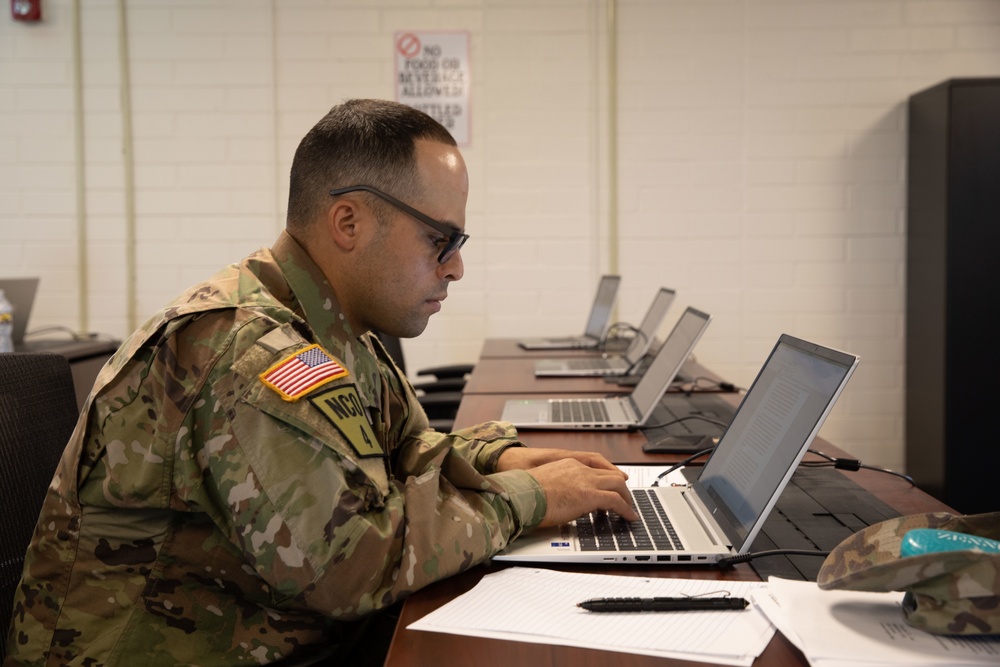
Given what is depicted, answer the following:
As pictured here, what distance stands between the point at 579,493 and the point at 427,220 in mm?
421

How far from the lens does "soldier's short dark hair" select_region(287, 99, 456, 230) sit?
1262 millimetres

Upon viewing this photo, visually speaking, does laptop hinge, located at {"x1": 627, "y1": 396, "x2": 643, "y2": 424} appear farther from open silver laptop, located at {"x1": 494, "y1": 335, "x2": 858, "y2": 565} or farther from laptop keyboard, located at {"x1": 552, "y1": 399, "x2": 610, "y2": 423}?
open silver laptop, located at {"x1": 494, "y1": 335, "x2": 858, "y2": 565}

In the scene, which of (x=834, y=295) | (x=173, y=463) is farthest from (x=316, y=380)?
(x=834, y=295)

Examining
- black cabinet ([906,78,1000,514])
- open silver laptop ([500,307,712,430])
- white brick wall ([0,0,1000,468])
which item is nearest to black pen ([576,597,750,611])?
open silver laptop ([500,307,712,430])

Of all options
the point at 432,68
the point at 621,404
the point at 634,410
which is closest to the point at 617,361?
the point at 621,404

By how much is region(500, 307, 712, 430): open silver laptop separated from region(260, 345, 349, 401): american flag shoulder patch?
1.00 m

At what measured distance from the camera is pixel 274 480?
0.96 metres

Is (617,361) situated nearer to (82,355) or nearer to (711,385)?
(711,385)

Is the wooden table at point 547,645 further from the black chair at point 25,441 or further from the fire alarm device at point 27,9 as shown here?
the fire alarm device at point 27,9

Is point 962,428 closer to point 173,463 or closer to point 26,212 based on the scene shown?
point 173,463

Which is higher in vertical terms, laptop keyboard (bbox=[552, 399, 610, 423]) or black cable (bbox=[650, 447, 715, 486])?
black cable (bbox=[650, 447, 715, 486])

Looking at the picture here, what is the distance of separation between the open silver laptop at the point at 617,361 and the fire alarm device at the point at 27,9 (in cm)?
289

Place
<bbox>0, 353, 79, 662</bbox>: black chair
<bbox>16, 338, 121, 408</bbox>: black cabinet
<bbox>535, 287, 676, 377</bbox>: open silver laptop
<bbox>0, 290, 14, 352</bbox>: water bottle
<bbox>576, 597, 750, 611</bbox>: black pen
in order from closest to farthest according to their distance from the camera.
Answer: <bbox>576, 597, 750, 611</bbox>: black pen, <bbox>0, 353, 79, 662</bbox>: black chair, <bbox>535, 287, 676, 377</bbox>: open silver laptop, <bbox>0, 290, 14, 352</bbox>: water bottle, <bbox>16, 338, 121, 408</bbox>: black cabinet

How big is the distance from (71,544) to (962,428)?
3.62 m
